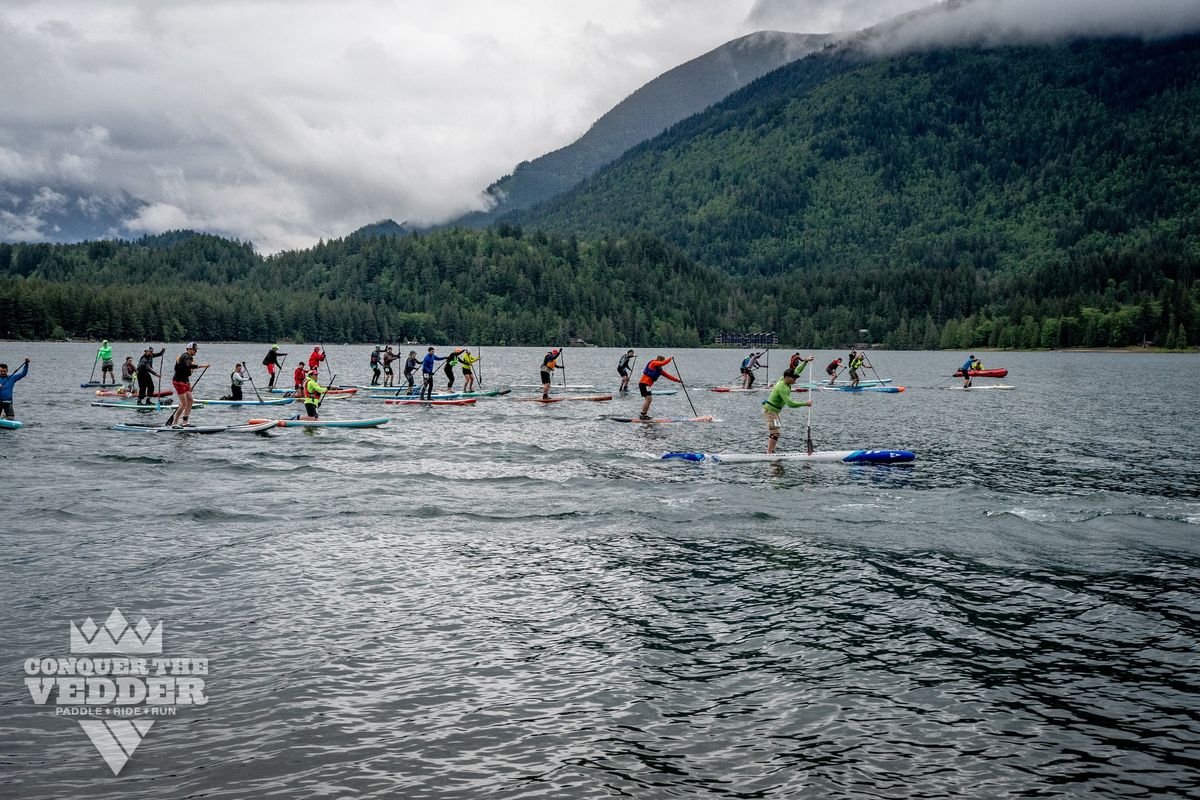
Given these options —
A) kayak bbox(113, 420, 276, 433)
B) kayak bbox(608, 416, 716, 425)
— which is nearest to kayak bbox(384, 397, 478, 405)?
kayak bbox(608, 416, 716, 425)

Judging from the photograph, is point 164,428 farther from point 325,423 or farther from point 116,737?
point 116,737

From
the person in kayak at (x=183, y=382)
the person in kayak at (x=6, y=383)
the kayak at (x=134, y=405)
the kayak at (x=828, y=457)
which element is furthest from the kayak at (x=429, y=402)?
the kayak at (x=828, y=457)

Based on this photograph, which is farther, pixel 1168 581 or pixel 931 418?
pixel 931 418

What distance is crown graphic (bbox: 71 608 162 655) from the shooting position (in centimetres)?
1322

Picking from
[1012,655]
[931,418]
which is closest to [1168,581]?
[1012,655]

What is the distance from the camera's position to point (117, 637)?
44.7ft

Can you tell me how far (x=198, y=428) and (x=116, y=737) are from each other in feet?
104

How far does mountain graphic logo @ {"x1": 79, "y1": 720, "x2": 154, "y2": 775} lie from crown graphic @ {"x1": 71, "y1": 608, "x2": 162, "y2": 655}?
220 centimetres

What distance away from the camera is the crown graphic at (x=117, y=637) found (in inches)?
520

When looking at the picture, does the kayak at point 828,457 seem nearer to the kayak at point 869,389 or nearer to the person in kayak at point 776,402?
the person in kayak at point 776,402

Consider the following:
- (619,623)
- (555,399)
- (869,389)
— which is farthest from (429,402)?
(619,623)

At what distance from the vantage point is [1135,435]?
4481cm

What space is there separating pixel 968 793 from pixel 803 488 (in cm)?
1872

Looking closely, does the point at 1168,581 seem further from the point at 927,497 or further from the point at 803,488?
the point at 803,488
